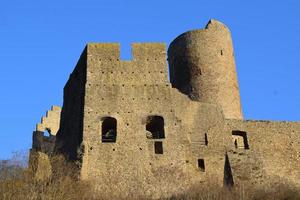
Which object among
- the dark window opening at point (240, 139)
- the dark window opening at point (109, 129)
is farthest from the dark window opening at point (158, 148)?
the dark window opening at point (240, 139)

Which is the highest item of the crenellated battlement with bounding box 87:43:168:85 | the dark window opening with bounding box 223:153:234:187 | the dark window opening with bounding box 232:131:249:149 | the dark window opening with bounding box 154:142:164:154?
the crenellated battlement with bounding box 87:43:168:85

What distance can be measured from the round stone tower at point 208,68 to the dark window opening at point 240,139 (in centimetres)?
124

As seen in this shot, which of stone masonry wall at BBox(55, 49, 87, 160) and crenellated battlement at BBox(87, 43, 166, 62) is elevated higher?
crenellated battlement at BBox(87, 43, 166, 62)

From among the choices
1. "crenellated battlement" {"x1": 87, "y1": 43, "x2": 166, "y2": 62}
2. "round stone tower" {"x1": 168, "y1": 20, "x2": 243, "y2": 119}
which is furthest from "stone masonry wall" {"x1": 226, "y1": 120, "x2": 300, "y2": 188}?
"crenellated battlement" {"x1": 87, "y1": 43, "x2": 166, "y2": 62}

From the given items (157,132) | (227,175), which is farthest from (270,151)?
(157,132)

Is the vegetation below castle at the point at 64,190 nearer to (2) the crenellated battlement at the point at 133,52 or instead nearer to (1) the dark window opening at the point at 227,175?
(1) the dark window opening at the point at 227,175

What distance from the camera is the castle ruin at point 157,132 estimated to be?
20.8 meters

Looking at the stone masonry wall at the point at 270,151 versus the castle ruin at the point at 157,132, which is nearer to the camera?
the castle ruin at the point at 157,132

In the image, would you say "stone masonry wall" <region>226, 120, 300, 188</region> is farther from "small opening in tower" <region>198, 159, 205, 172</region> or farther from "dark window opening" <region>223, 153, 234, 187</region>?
"small opening in tower" <region>198, 159, 205, 172</region>

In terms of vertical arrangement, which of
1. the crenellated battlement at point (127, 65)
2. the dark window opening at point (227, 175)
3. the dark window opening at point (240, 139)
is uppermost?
the crenellated battlement at point (127, 65)

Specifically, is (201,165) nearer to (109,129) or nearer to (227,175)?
(227,175)

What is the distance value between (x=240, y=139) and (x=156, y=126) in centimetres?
458

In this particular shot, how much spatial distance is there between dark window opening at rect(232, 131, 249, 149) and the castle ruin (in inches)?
1.8

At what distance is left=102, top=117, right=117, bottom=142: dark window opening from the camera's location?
2195 centimetres
